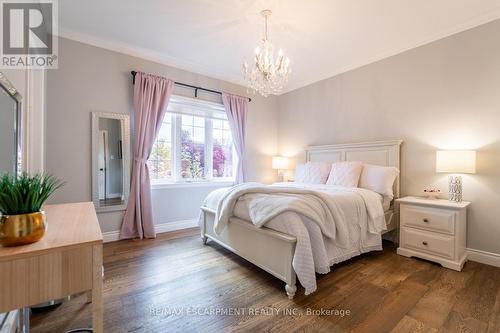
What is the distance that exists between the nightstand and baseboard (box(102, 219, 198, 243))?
9.90 ft

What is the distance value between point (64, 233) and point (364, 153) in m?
3.58

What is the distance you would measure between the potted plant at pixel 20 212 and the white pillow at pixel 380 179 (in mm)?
3169

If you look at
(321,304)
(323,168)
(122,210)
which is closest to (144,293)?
(321,304)

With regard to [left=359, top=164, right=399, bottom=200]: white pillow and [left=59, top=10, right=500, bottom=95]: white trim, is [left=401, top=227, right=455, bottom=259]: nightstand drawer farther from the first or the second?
[left=59, top=10, right=500, bottom=95]: white trim

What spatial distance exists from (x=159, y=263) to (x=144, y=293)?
0.55 metres

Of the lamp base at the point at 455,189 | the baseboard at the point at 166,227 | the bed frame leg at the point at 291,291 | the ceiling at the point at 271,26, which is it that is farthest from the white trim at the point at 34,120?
the lamp base at the point at 455,189

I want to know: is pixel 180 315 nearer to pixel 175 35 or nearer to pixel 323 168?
pixel 323 168

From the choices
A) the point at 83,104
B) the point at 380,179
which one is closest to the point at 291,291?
the point at 380,179

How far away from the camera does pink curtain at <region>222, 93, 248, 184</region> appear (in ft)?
13.5

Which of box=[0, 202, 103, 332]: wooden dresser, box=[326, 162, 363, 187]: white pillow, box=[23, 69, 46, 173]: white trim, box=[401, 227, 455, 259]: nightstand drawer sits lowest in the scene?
box=[401, 227, 455, 259]: nightstand drawer

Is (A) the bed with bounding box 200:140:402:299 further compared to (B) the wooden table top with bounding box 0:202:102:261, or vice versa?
(A) the bed with bounding box 200:140:402:299

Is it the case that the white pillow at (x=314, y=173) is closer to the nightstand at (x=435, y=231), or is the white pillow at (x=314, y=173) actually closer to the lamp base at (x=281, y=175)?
the lamp base at (x=281, y=175)

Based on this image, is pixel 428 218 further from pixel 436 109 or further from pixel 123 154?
pixel 123 154

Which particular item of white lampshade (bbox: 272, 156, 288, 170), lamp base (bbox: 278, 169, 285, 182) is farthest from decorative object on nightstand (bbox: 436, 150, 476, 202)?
lamp base (bbox: 278, 169, 285, 182)
